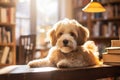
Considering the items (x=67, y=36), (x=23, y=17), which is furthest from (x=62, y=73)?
(x=23, y=17)

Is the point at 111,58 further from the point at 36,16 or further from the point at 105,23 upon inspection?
the point at 36,16

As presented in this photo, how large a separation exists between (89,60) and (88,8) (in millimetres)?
1280

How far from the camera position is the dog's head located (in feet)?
3.80

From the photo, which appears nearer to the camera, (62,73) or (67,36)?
(62,73)

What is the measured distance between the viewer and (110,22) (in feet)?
14.1

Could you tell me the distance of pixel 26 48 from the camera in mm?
3996

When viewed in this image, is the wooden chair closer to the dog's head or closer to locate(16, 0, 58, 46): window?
locate(16, 0, 58, 46): window

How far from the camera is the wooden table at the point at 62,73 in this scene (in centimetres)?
97

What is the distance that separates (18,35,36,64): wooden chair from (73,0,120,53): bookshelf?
1107 millimetres

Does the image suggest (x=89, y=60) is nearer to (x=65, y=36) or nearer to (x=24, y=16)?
(x=65, y=36)

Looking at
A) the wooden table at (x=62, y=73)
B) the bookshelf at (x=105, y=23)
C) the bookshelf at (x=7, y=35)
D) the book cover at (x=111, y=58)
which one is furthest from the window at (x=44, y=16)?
the wooden table at (x=62, y=73)

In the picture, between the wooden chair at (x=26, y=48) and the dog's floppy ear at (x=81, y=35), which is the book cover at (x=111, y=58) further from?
the wooden chair at (x=26, y=48)

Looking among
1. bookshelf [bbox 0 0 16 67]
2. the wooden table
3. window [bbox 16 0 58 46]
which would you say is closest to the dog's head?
the wooden table

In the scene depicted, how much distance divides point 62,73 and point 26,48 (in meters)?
3.00
